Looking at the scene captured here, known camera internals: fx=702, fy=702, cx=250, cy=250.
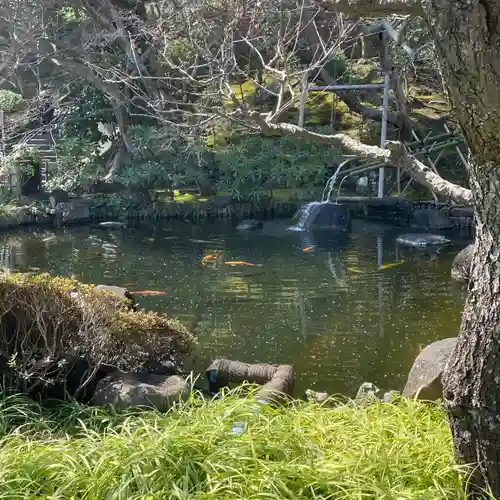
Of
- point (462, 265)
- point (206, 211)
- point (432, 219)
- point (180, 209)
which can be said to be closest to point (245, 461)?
point (462, 265)

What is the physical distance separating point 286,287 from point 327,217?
529cm

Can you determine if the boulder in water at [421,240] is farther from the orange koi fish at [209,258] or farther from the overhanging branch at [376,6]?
the overhanging branch at [376,6]

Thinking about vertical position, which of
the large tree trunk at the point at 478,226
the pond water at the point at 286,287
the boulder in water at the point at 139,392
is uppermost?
the large tree trunk at the point at 478,226

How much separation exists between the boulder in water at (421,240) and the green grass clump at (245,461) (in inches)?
378

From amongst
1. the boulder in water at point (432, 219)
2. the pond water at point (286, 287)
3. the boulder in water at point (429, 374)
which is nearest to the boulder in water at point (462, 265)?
the pond water at point (286, 287)

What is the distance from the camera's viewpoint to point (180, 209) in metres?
17.0

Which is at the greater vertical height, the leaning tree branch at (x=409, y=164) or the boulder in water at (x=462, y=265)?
the leaning tree branch at (x=409, y=164)

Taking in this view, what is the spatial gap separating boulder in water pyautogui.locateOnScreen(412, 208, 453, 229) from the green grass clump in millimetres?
11660

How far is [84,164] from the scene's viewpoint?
17.6 metres

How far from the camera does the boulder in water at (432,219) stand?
49.8 feet

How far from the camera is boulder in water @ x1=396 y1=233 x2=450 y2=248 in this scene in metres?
13.3

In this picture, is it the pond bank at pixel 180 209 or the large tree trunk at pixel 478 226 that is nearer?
Result: the large tree trunk at pixel 478 226

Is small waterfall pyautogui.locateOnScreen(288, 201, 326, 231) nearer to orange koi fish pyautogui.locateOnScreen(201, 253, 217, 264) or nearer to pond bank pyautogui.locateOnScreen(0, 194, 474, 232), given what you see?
pond bank pyautogui.locateOnScreen(0, 194, 474, 232)

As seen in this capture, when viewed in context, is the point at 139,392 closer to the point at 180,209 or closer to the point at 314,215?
the point at 314,215
